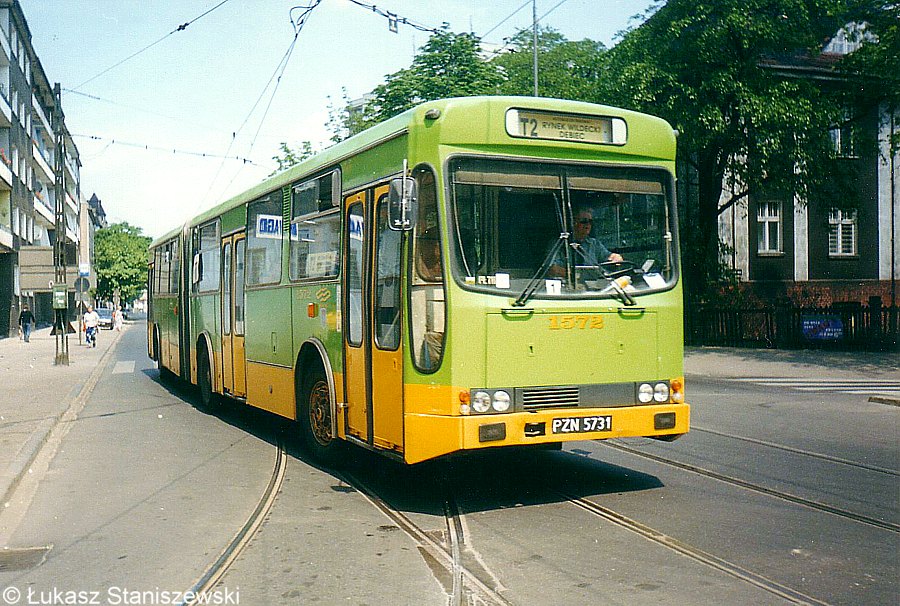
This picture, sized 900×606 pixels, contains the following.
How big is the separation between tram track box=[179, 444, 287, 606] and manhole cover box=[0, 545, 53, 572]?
116cm

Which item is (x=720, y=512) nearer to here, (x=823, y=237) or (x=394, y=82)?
(x=394, y=82)

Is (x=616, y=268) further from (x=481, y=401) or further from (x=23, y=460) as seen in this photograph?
(x=23, y=460)

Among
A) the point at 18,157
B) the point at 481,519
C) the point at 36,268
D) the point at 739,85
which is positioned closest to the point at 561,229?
the point at 481,519

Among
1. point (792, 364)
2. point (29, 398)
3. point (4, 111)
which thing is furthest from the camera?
point (4, 111)

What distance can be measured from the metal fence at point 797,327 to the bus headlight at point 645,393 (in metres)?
22.0

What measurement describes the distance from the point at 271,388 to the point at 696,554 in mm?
6142

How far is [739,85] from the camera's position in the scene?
82.8 feet

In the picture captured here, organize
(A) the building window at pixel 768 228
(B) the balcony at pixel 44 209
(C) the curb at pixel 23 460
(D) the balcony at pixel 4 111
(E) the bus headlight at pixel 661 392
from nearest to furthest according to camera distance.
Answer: (E) the bus headlight at pixel 661 392, (C) the curb at pixel 23 460, (A) the building window at pixel 768 228, (D) the balcony at pixel 4 111, (B) the balcony at pixel 44 209

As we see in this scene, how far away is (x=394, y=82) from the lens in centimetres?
2891

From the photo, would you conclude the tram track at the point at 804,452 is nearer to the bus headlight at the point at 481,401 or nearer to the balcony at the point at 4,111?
the bus headlight at the point at 481,401

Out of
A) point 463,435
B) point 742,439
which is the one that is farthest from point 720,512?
point 742,439

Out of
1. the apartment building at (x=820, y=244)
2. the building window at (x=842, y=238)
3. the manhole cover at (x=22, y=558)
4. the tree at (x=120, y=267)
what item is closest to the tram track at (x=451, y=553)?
the manhole cover at (x=22, y=558)

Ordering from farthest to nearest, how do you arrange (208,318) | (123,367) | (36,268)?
(123,367), (36,268), (208,318)

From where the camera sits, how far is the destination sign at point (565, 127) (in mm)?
7180
